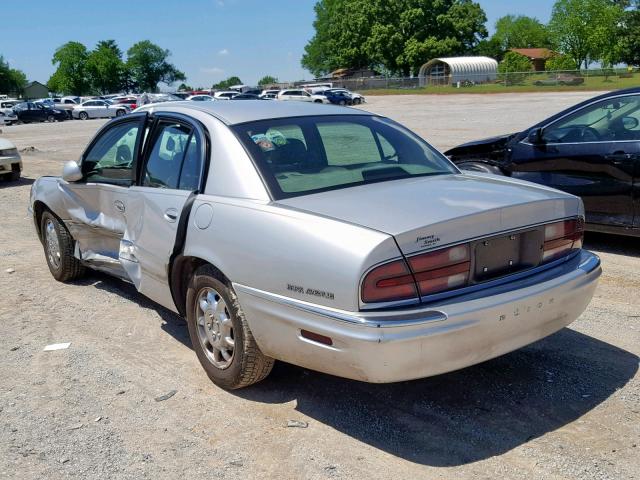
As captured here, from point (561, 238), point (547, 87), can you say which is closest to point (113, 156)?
point (561, 238)

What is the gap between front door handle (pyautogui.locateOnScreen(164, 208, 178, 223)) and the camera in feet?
14.2

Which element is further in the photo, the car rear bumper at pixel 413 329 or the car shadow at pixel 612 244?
the car shadow at pixel 612 244

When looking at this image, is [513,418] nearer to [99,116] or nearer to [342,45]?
[99,116]

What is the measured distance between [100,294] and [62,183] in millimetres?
1036

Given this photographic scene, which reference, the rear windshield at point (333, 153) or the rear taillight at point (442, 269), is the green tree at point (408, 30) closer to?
the rear windshield at point (333, 153)

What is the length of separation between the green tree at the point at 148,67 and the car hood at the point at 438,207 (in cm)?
14144

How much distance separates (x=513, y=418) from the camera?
3727mm

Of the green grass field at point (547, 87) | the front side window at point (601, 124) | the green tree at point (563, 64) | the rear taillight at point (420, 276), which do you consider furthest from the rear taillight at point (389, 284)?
the green tree at point (563, 64)

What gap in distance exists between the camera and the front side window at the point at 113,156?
5.27 meters

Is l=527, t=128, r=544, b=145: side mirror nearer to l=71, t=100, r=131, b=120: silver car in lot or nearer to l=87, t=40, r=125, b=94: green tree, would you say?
l=71, t=100, r=131, b=120: silver car in lot

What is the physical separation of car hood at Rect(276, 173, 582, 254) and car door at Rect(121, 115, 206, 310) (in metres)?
0.90

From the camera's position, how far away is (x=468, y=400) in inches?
155

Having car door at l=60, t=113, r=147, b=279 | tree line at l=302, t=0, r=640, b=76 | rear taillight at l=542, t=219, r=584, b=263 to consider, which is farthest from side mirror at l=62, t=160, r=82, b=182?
tree line at l=302, t=0, r=640, b=76

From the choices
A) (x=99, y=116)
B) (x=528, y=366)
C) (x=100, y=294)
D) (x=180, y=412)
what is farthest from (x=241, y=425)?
(x=99, y=116)
